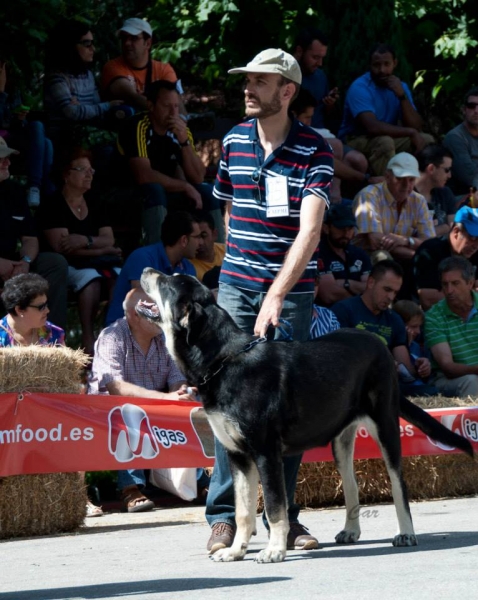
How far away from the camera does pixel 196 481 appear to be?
8.89 metres

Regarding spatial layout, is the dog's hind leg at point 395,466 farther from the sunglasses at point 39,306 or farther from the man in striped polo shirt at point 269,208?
the sunglasses at point 39,306

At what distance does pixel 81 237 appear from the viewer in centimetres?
1057

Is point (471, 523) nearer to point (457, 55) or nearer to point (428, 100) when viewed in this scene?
point (457, 55)

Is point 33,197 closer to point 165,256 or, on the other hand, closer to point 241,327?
point 165,256

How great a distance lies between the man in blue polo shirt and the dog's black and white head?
3.62 m

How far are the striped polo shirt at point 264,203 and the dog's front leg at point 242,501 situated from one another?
95 centimetres

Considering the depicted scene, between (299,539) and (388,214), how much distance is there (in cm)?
660

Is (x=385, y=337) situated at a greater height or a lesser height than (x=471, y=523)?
greater

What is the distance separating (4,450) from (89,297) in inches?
113

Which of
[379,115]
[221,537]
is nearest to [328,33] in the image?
[379,115]

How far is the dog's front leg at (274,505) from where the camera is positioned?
19.3 feet

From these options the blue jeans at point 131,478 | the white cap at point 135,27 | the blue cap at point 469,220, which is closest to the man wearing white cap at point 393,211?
the blue cap at point 469,220

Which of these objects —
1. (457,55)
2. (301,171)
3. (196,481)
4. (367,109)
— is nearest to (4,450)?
(196,481)

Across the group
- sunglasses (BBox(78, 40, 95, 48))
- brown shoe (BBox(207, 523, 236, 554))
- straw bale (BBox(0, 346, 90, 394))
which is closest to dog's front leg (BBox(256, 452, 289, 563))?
brown shoe (BBox(207, 523, 236, 554))
